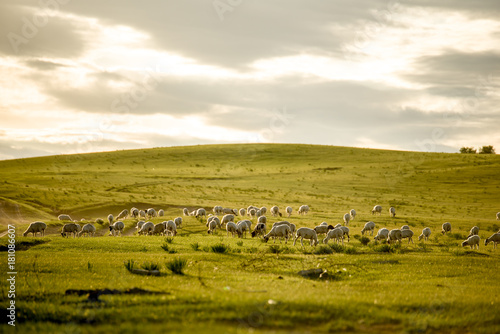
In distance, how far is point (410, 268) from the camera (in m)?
17.3

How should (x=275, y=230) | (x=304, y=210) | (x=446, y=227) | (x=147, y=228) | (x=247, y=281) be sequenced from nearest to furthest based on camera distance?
(x=247, y=281) < (x=275, y=230) < (x=147, y=228) < (x=446, y=227) < (x=304, y=210)

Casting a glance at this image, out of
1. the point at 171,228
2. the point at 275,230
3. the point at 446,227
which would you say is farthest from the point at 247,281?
→ the point at 446,227

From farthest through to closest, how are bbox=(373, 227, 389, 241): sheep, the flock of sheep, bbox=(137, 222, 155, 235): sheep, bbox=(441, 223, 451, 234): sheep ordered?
bbox=(441, 223, 451, 234): sheep → bbox=(137, 222, 155, 235): sheep → bbox=(373, 227, 389, 241): sheep → the flock of sheep

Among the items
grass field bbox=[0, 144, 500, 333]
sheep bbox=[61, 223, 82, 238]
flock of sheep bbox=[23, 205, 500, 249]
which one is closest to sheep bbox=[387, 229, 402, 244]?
flock of sheep bbox=[23, 205, 500, 249]

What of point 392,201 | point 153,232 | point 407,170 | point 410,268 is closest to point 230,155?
point 407,170

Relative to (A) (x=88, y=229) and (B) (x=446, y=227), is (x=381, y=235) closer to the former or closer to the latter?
(B) (x=446, y=227)

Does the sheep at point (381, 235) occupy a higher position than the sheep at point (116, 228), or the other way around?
the sheep at point (381, 235)

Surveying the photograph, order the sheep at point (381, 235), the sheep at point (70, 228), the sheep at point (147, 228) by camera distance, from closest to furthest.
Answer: the sheep at point (381, 235)
the sheep at point (70, 228)
the sheep at point (147, 228)

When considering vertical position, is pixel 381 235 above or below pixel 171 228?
above

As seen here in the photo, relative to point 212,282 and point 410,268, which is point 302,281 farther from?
point 410,268

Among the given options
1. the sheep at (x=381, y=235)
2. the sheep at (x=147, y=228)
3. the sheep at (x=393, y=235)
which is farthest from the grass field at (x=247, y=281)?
the sheep at (x=147, y=228)

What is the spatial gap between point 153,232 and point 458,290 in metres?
24.7

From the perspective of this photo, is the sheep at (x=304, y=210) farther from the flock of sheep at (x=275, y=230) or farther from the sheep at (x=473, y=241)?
the sheep at (x=473, y=241)

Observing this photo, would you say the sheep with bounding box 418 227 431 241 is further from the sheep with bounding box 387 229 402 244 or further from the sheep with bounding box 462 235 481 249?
the sheep with bounding box 387 229 402 244
